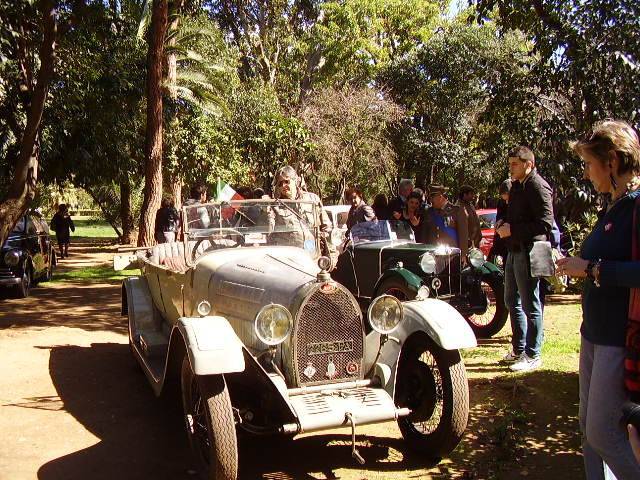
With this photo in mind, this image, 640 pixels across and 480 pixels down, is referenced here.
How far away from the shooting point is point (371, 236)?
8.02 metres

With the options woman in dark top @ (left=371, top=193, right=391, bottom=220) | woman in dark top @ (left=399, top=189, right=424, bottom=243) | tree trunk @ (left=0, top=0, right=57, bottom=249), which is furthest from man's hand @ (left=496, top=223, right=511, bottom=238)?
tree trunk @ (left=0, top=0, right=57, bottom=249)

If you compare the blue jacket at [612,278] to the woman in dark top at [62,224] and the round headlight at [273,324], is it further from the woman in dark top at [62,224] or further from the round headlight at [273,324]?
the woman in dark top at [62,224]

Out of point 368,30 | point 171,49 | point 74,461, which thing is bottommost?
point 74,461

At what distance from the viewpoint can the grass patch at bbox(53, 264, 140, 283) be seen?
14.1m

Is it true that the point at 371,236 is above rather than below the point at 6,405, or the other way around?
above

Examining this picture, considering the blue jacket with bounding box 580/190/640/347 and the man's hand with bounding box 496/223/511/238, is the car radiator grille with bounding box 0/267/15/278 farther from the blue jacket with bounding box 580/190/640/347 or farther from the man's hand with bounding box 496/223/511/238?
the blue jacket with bounding box 580/190/640/347

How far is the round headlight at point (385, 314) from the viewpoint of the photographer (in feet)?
14.0

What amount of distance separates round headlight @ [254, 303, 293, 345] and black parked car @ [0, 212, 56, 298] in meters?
8.43

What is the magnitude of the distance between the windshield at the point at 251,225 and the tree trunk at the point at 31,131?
477 centimetres

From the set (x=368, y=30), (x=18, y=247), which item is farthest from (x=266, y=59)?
(x=18, y=247)

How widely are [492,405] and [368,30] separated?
25.4 m

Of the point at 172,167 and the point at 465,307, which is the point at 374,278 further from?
the point at 172,167

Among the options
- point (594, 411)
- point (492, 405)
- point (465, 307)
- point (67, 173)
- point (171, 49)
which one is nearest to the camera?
point (594, 411)

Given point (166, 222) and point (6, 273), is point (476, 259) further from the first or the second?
point (6, 273)
